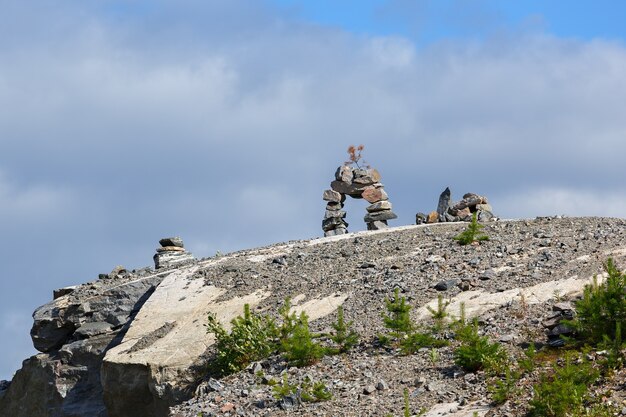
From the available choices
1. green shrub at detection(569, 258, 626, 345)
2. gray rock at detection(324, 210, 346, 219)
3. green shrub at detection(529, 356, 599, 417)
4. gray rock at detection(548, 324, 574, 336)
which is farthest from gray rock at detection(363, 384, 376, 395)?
gray rock at detection(324, 210, 346, 219)

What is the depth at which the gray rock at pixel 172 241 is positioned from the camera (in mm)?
A: 29016

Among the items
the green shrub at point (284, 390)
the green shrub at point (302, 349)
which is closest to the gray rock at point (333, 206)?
the green shrub at point (302, 349)

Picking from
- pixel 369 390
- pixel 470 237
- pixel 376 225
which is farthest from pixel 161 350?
pixel 376 225

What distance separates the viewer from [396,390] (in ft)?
46.0

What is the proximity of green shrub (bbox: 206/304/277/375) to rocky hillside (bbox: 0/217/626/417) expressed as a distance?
307 millimetres

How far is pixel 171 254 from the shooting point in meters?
28.2

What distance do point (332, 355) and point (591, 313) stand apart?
13.7 feet

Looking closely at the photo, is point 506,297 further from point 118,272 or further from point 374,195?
point 374,195

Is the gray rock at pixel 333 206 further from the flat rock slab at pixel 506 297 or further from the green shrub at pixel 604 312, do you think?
the green shrub at pixel 604 312

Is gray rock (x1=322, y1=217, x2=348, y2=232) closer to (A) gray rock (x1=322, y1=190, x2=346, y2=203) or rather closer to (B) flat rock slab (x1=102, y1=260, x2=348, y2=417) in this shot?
(A) gray rock (x1=322, y1=190, x2=346, y2=203)

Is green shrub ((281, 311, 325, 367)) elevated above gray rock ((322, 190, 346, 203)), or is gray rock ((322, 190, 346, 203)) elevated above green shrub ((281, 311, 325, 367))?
gray rock ((322, 190, 346, 203))

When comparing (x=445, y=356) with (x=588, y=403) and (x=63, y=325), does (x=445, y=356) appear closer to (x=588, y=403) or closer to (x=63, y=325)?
(x=588, y=403)

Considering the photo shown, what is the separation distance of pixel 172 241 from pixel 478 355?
16.6 metres

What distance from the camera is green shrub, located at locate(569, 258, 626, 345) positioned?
550 inches
